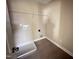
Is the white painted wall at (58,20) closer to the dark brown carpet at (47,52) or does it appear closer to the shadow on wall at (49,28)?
the shadow on wall at (49,28)

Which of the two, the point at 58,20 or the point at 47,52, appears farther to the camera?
the point at 58,20

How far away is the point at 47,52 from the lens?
1845mm

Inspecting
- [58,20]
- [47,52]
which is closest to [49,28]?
[58,20]

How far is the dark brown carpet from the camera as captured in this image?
179 cm

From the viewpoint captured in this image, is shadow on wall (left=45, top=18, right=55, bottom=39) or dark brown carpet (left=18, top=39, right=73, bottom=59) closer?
dark brown carpet (left=18, top=39, right=73, bottom=59)

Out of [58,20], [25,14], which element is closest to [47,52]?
[58,20]

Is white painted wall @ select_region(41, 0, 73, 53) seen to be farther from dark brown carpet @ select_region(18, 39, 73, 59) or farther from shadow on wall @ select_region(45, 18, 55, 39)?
dark brown carpet @ select_region(18, 39, 73, 59)

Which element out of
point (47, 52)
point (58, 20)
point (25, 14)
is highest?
point (25, 14)

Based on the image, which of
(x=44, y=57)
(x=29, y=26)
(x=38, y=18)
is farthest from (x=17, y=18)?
(x=44, y=57)

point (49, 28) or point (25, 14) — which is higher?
point (25, 14)

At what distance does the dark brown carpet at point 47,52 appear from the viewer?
5.87ft

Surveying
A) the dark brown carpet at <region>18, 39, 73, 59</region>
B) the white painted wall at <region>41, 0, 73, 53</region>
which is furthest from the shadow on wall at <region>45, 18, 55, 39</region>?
the dark brown carpet at <region>18, 39, 73, 59</region>

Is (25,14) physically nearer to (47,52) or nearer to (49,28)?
(49,28)
